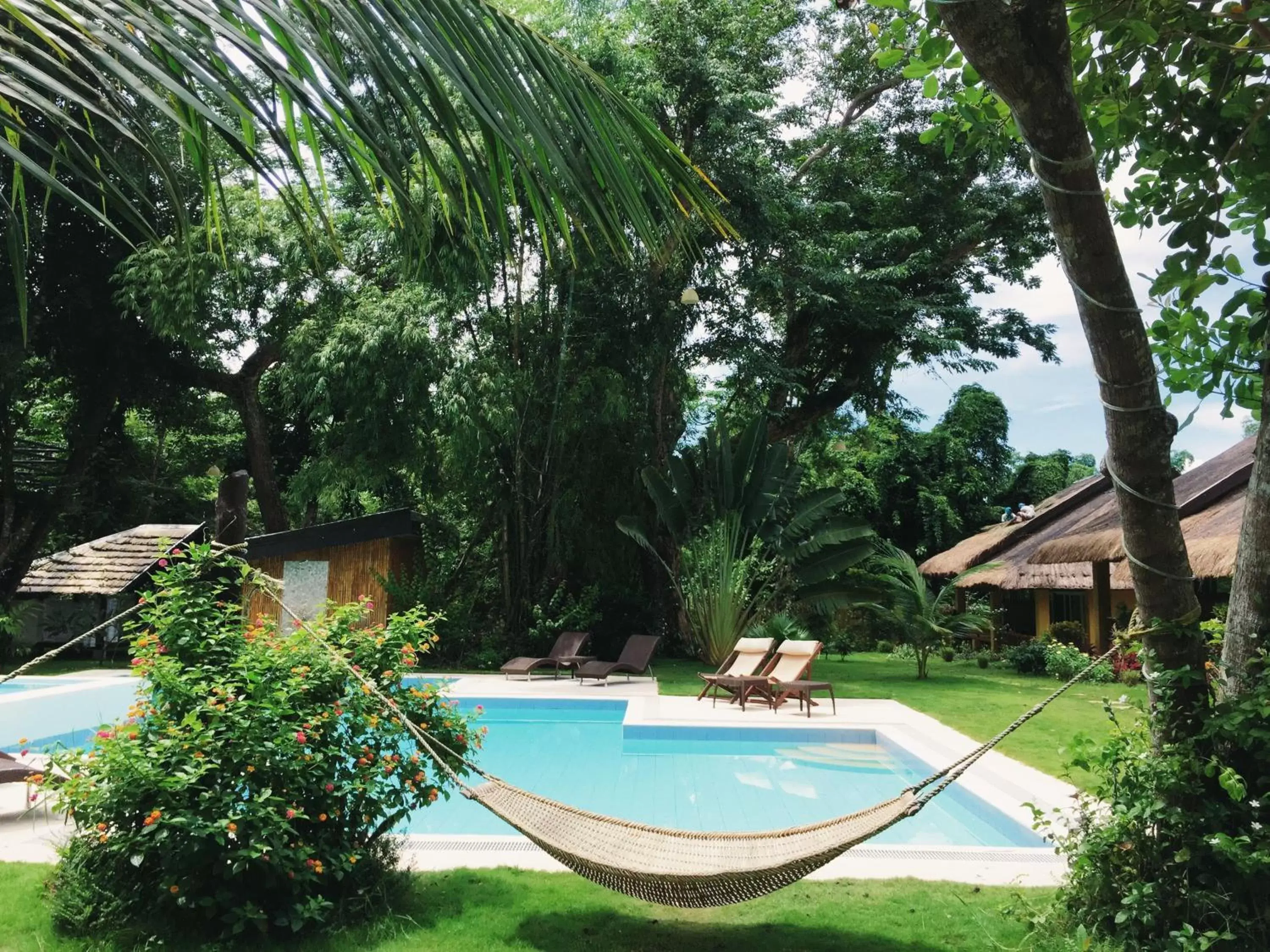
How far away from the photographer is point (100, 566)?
1620cm

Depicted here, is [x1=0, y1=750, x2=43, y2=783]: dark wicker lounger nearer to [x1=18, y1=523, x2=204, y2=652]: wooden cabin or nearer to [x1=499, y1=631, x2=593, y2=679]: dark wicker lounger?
[x1=499, y1=631, x2=593, y2=679]: dark wicker lounger

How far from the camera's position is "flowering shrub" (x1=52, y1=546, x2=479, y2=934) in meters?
3.39

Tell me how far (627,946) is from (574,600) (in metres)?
11.9

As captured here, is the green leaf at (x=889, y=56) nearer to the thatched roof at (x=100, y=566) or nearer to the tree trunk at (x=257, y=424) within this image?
the thatched roof at (x=100, y=566)

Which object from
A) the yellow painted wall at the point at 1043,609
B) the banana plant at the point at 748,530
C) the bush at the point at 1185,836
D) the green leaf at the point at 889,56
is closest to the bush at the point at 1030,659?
the banana plant at the point at 748,530

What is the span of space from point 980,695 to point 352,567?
983cm

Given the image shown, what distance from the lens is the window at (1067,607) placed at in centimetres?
1956

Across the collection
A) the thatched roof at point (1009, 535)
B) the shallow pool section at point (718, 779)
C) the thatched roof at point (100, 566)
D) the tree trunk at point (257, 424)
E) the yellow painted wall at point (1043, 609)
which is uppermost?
the tree trunk at point (257, 424)

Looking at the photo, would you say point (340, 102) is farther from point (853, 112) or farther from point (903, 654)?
point (853, 112)

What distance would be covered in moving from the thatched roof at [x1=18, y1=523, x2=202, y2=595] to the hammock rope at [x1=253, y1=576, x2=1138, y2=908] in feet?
42.9

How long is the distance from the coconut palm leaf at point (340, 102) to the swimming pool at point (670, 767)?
179 inches

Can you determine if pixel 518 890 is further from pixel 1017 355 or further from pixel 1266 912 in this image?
pixel 1017 355

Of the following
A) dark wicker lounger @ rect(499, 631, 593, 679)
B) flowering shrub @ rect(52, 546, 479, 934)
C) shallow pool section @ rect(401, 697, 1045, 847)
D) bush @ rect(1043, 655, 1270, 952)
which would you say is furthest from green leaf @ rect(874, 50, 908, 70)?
dark wicker lounger @ rect(499, 631, 593, 679)

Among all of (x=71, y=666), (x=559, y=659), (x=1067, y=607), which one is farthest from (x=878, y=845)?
(x=1067, y=607)
